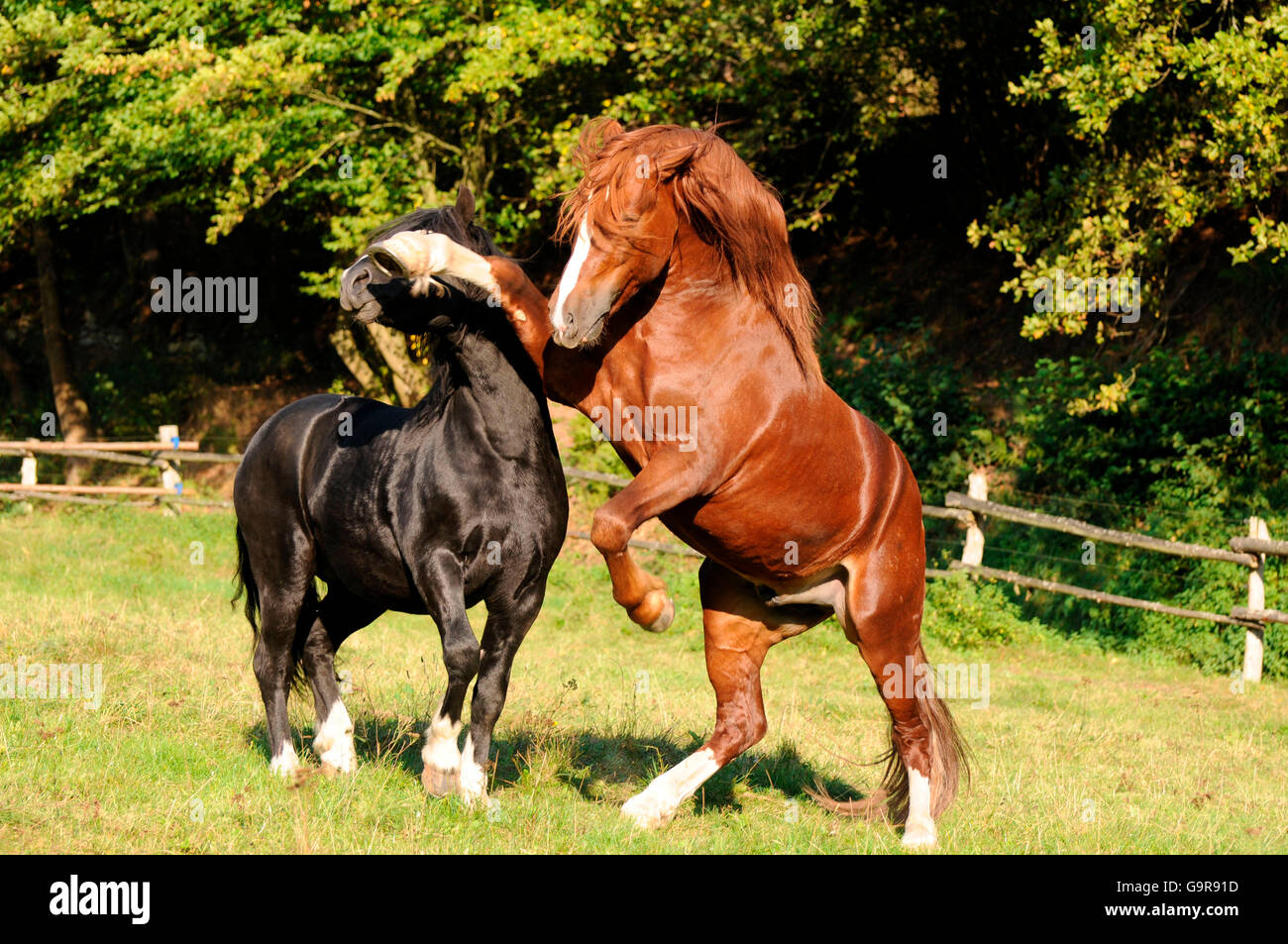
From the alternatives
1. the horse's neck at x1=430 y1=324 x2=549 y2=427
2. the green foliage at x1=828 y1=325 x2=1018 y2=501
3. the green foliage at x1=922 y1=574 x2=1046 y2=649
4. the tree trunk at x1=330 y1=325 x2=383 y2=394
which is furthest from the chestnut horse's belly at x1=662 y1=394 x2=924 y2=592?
the tree trunk at x1=330 y1=325 x2=383 y2=394

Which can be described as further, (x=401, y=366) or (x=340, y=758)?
(x=401, y=366)

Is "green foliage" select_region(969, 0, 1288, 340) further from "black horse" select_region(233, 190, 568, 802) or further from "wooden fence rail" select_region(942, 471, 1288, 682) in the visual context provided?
"black horse" select_region(233, 190, 568, 802)

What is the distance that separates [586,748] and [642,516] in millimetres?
2676

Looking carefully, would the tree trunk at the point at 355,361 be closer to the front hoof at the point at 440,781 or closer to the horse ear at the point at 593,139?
the front hoof at the point at 440,781

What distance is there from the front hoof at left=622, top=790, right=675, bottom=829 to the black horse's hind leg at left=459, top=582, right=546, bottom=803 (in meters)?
0.70

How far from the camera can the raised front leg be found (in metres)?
3.95

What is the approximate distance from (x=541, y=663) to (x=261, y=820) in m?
5.17

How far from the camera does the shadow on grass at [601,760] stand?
220 inches

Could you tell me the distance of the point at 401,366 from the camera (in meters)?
18.1

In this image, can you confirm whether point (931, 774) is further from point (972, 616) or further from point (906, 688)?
point (972, 616)

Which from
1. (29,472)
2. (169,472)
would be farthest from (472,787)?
(29,472)

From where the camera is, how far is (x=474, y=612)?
43.4 feet
